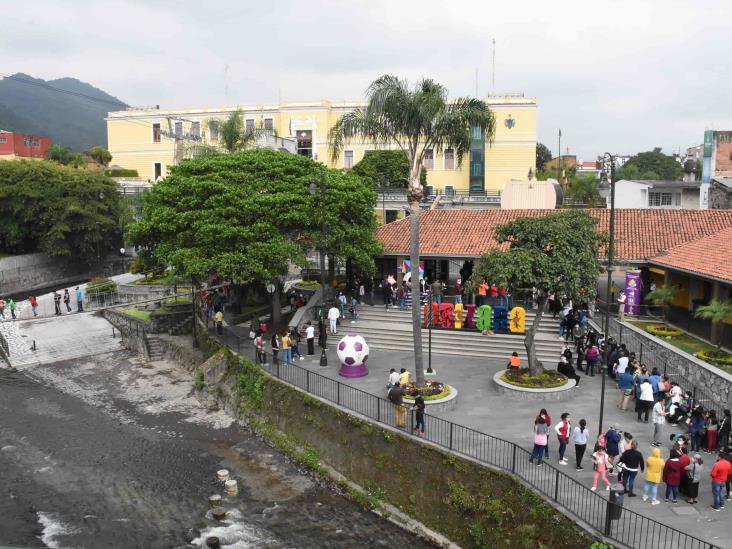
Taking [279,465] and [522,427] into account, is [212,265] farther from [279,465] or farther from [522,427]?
[522,427]

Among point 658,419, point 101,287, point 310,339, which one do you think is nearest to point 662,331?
point 658,419

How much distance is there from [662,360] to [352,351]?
34.3 ft

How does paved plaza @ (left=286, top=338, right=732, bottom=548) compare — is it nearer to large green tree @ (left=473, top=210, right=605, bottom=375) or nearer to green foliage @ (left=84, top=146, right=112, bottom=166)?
large green tree @ (left=473, top=210, right=605, bottom=375)

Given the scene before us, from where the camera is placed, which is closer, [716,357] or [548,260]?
[548,260]

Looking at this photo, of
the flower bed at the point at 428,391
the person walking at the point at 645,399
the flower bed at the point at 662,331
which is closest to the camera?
the person walking at the point at 645,399

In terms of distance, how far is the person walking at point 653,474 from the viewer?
43.6ft

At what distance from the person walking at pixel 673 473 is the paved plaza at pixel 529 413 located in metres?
0.32

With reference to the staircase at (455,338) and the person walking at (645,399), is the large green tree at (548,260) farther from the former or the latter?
the staircase at (455,338)

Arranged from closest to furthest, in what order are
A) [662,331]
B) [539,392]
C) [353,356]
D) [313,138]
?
[539,392], [353,356], [662,331], [313,138]

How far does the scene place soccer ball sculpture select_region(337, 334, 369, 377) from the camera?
21922 millimetres

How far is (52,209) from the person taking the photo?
166ft

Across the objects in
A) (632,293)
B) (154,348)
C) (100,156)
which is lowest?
(154,348)

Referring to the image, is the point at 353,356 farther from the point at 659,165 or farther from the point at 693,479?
the point at 659,165

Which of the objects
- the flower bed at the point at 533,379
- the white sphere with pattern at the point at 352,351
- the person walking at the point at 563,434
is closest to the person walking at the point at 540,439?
the person walking at the point at 563,434
